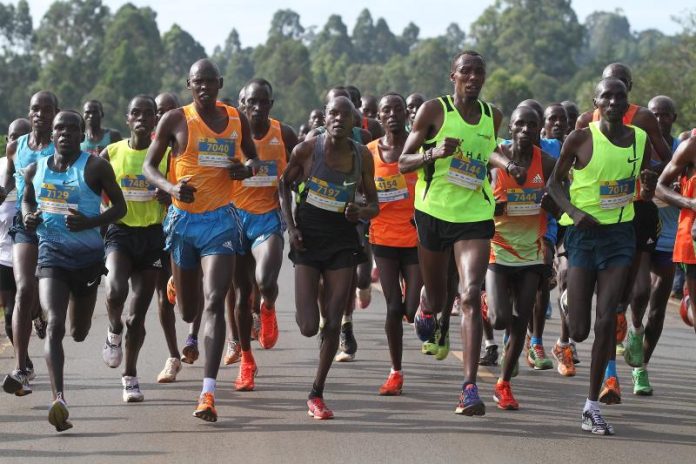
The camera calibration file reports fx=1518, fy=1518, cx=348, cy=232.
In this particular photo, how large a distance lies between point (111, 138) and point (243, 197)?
247 centimetres

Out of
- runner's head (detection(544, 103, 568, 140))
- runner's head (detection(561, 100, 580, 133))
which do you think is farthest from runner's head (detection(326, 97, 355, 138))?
runner's head (detection(561, 100, 580, 133))

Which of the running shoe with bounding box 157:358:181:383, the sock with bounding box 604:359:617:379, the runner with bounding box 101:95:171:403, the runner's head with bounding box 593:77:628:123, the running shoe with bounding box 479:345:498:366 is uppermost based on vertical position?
the runner's head with bounding box 593:77:628:123

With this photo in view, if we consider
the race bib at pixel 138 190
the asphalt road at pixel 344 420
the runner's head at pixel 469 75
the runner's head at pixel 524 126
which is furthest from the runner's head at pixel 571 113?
the race bib at pixel 138 190

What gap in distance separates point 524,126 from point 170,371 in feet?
10.8

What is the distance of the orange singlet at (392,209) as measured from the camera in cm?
1177

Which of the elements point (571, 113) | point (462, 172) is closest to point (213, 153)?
point (462, 172)

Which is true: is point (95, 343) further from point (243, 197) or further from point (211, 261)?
point (211, 261)

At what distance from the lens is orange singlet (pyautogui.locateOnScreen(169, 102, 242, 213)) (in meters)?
10.1

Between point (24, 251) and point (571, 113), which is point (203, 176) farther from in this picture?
point (571, 113)

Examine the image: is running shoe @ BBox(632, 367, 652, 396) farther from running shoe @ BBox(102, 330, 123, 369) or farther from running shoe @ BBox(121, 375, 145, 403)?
running shoe @ BBox(102, 330, 123, 369)

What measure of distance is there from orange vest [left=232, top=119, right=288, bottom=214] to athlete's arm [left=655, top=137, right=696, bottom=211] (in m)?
3.13

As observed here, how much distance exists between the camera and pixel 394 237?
11766 millimetres

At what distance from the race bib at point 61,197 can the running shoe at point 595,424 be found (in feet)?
11.7

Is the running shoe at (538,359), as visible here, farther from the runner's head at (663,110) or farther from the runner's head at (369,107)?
the runner's head at (369,107)
